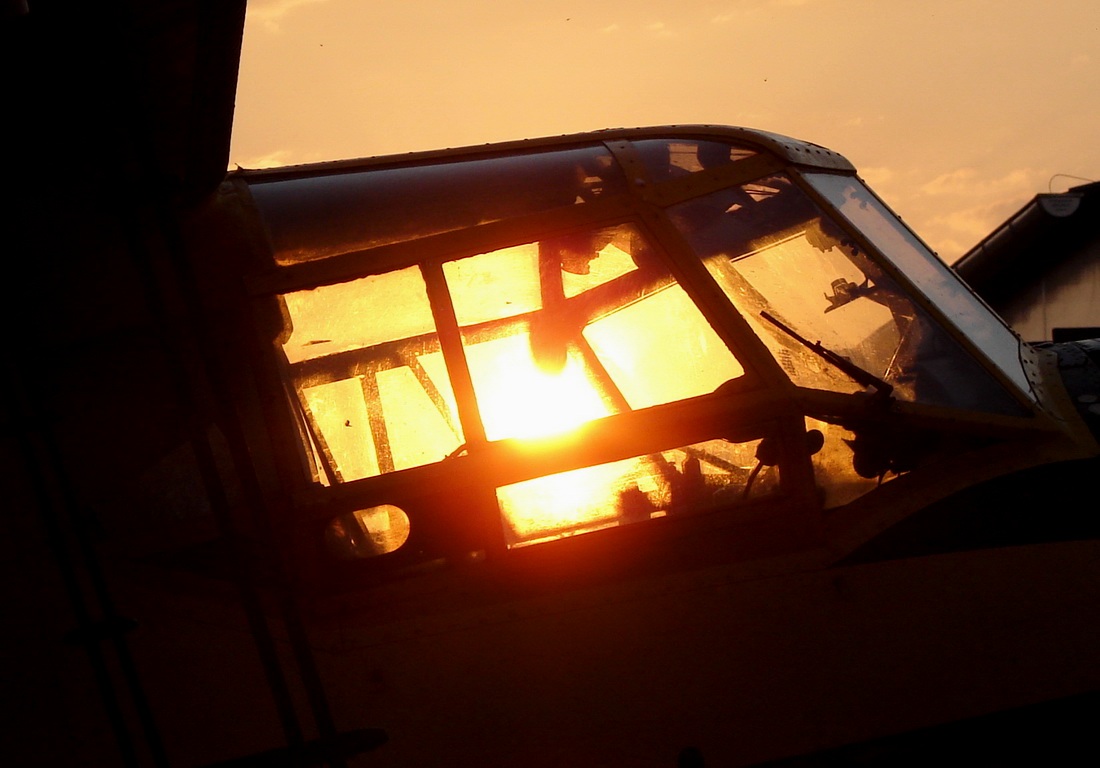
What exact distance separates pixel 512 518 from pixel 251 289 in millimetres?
1241

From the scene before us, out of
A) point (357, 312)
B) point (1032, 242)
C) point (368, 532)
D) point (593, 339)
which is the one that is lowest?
point (368, 532)

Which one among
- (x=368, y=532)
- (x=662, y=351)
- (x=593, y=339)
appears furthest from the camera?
(x=593, y=339)

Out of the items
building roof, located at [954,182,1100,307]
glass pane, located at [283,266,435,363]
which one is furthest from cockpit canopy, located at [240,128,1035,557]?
building roof, located at [954,182,1100,307]

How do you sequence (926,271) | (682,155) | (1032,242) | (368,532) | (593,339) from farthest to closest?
(1032,242) → (926,271) → (682,155) → (593,339) → (368,532)

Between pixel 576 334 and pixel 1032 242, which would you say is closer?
pixel 576 334

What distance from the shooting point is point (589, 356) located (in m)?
4.10

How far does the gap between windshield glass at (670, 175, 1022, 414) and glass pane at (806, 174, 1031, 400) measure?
155mm

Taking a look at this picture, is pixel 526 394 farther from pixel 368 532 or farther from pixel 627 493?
pixel 368 532

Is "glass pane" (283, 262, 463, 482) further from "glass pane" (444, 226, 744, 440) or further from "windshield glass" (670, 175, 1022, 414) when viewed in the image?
"windshield glass" (670, 175, 1022, 414)

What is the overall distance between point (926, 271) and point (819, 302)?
75cm

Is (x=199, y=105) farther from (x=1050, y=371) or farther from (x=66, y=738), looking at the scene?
(x=1050, y=371)

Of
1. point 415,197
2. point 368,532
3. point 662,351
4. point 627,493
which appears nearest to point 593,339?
point 662,351

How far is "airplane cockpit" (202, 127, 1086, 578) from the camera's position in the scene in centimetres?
366

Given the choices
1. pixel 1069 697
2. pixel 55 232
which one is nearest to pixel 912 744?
pixel 1069 697
